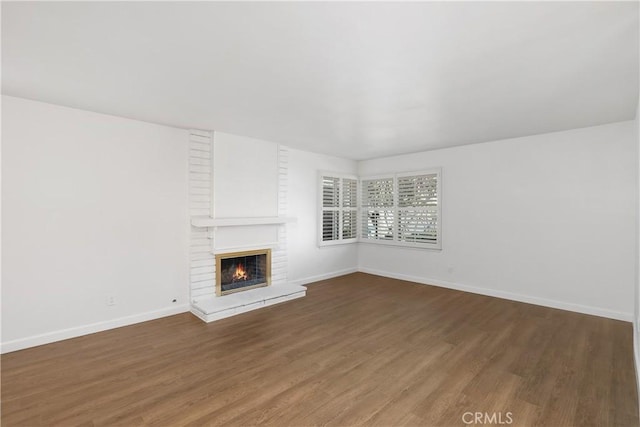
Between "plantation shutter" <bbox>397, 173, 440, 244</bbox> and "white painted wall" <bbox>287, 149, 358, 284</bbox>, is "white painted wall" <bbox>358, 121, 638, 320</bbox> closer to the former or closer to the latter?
"plantation shutter" <bbox>397, 173, 440, 244</bbox>

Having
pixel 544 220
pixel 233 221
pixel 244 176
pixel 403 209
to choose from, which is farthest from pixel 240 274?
pixel 544 220

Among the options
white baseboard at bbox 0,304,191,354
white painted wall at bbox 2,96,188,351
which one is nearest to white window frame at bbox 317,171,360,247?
white painted wall at bbox 2,96,188,351

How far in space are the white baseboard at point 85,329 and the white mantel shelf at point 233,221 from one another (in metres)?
1.18

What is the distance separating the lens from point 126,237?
3.70 metres

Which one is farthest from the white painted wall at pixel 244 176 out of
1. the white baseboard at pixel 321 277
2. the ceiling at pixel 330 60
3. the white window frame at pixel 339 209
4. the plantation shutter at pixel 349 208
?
the plantation shutter at pixel 349 208

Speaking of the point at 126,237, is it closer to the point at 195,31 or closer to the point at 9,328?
the point at 9,328

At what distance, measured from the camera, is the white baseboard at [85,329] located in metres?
3.02

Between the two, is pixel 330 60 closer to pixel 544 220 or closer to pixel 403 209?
→ pixel 544 220

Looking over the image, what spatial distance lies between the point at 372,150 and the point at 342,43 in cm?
367

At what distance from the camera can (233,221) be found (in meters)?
4.43

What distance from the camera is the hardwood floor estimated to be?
209cm

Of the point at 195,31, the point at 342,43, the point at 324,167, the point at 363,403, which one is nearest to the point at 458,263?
the point at 324,167

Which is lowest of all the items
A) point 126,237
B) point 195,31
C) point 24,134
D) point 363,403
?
point 363,403

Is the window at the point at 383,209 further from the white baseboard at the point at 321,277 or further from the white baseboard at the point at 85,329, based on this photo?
the white baseboard at the point at 85,329
